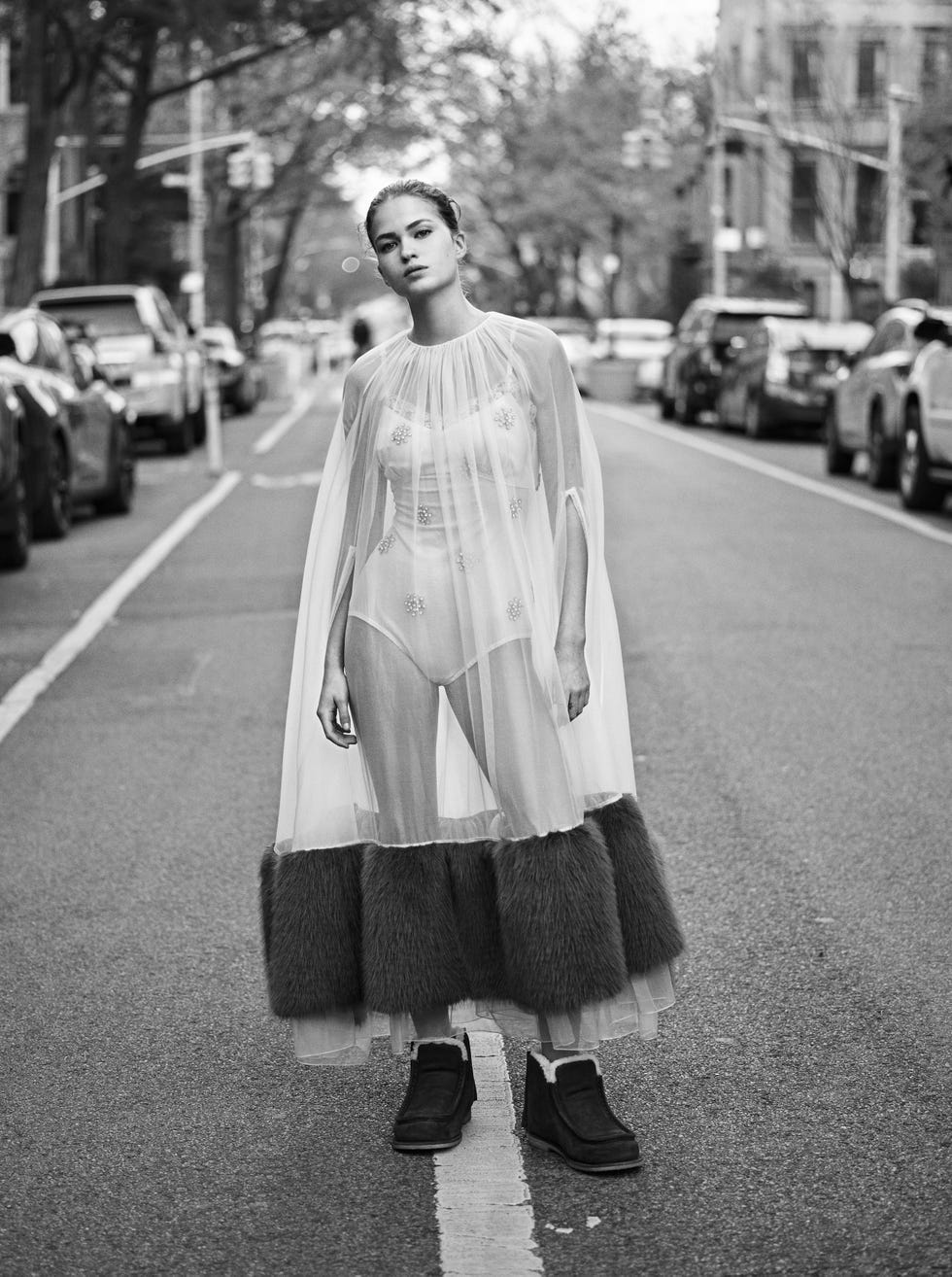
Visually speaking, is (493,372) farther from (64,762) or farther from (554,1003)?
(64,762)

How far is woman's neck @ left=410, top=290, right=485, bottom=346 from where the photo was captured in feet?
13.6

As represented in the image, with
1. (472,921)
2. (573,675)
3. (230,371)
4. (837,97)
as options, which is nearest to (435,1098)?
(472,921)

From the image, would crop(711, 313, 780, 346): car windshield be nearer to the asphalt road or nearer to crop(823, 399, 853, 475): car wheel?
crop(823, 399, 853, 475): car wheel

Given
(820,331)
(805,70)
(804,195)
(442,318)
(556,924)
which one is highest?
(805,70)

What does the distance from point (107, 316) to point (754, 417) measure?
8064mm

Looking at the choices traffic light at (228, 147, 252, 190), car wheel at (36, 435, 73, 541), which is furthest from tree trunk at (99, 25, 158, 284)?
car wheel at (36, 435, 73, 541)

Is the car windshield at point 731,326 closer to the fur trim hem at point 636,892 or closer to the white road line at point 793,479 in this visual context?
the white road line at point 793,479

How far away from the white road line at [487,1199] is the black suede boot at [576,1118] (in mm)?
73

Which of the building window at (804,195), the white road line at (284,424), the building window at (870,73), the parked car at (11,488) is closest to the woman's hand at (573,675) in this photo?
the parked car at (11,488)

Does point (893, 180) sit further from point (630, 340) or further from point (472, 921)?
point (472, 921)

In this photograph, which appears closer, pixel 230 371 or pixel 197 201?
pixel 230 371

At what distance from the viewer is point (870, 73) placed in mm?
49656

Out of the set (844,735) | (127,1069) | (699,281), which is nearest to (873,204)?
(699,281)

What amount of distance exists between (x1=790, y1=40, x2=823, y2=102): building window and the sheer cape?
4146 cm
